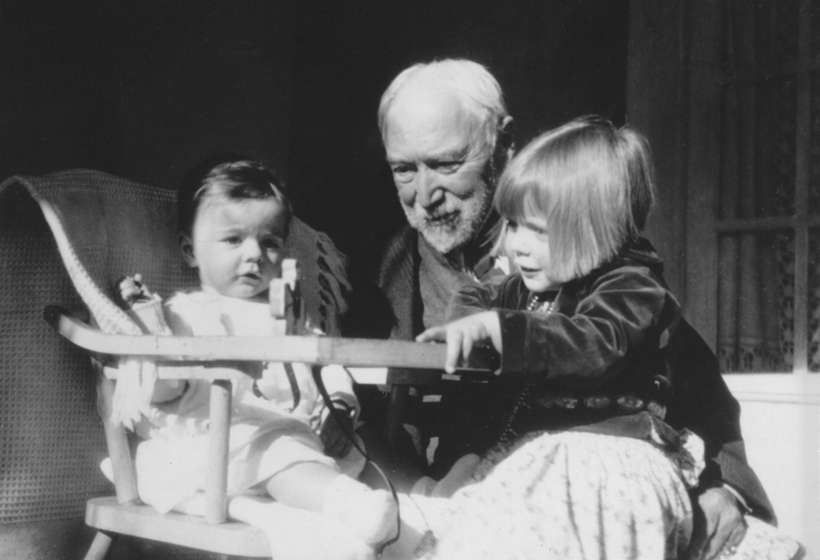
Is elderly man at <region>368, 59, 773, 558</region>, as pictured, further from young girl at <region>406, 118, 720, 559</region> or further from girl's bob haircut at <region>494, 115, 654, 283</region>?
girl's bob haircut at <region>494, 115, 654, 283</region>

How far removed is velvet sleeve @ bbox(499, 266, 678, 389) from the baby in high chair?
36cm

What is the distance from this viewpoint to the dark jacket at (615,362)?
6.06 ft

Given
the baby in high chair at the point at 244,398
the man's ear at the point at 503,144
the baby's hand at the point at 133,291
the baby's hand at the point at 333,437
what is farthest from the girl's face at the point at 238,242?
the man's ear at the point at 503,144

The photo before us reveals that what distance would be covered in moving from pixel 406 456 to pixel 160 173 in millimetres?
1417

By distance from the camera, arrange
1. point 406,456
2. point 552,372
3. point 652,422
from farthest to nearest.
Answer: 1. point 406,456
2. point 652,422
3. point 552,372


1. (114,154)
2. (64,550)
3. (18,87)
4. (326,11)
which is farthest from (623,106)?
(64,550)

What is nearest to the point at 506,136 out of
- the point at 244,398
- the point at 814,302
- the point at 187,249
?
the point at 187,249

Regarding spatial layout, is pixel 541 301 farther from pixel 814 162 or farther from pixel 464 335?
pixel 814 162

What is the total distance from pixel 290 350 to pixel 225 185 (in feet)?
2.74

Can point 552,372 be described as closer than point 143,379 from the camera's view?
Yes

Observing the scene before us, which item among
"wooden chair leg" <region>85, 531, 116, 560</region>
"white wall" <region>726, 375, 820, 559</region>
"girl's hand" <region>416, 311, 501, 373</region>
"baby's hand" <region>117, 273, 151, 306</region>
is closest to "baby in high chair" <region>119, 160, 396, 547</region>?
"baby's hand" <region>117, 273, 151, 306</region>

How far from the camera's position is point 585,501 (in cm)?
185

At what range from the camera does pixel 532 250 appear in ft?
6.90

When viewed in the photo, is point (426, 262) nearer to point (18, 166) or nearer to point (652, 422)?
point (652, 422)
